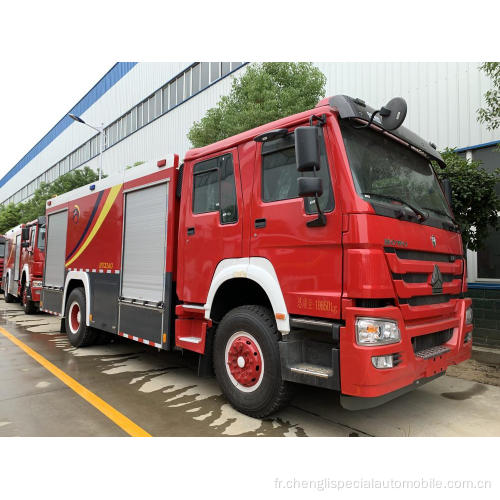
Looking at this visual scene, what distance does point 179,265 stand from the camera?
467cm

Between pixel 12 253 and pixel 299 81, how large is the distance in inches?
448

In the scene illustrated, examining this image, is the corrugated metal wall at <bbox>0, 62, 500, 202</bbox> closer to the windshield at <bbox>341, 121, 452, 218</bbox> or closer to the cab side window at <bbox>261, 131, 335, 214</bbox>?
the cab side window at <bbox>261, 131, 335, 214</bbox>

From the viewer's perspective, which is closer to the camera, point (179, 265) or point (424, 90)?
point (179, 265)

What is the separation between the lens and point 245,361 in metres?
→ 3.77

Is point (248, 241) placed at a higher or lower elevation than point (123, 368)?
higher

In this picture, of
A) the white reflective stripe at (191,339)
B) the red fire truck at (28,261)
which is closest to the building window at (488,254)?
the white reflective stripe at (191,339)

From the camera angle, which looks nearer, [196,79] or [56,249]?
[56,249]

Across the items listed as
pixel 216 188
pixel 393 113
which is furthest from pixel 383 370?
pixel 216 188

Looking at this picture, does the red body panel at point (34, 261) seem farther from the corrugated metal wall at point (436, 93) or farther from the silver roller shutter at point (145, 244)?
the corrugated metal wall at point (436, 93)

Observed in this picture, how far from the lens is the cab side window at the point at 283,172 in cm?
333

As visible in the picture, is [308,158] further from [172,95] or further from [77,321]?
[172,95]

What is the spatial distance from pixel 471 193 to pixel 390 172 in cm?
343

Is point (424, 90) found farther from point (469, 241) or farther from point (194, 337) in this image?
point (194, 337)

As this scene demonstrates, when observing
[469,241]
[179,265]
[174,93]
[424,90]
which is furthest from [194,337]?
[174,93]
